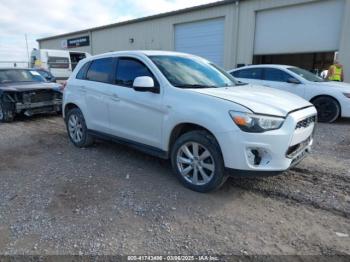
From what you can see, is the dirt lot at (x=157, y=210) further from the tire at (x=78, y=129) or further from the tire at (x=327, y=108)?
the tire at (x=327, y=108)

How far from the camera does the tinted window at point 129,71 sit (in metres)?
4.41

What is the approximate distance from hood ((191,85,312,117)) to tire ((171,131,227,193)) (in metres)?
0.53

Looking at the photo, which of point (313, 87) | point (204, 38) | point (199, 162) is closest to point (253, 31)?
point (204, 38)

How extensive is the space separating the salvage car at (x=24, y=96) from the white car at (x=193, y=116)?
381cm

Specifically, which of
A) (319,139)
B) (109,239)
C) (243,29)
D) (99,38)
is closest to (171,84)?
(109,239)

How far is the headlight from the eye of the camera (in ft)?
10.6

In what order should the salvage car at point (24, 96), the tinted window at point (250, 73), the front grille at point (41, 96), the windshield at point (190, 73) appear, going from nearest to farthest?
the windshield at point (190, 73) → the salvage car at point (24, 96) → the front grille at point (41, 96) → the tinted window at point (250, 73)

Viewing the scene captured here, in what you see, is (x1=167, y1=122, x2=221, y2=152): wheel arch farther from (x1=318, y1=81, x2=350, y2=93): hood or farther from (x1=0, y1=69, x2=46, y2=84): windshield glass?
(x1=0, y1=69, x2=46, y2=84): windshield glass

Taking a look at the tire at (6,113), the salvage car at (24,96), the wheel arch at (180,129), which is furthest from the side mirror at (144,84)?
the tire at (6,113)

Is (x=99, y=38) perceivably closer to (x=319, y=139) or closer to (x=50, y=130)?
(x=50, y=130)

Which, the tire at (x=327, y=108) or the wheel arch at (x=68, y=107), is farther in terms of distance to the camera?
the tire at (x=327, y=108)

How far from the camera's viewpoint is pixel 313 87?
8297mm

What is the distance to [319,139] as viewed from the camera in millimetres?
6480

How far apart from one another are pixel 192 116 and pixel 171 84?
0.63 metres
